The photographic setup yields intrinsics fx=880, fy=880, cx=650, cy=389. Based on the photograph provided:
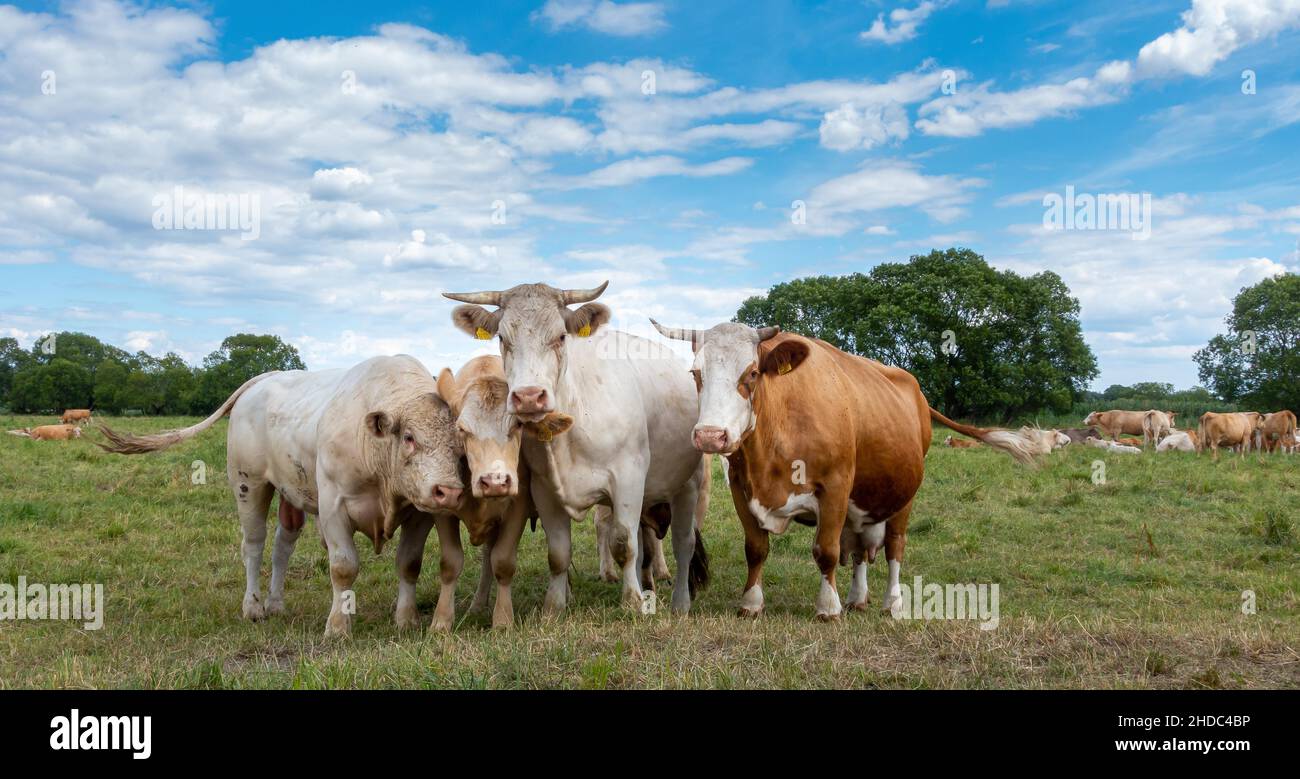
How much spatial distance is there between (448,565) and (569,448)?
1.30 m

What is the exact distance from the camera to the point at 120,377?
65.0 m

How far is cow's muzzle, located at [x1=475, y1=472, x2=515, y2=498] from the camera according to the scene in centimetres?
579

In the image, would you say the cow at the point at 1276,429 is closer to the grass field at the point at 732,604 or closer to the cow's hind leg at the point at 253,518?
the grass field at the point at 732,604

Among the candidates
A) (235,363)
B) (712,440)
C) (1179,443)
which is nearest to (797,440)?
(712,440)

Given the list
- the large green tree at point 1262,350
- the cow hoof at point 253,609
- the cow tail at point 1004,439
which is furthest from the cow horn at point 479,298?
the large green tree at point 1262,350

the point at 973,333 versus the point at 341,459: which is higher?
the point at 973,333

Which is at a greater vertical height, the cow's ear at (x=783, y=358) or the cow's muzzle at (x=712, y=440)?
the cow's ear at (x=783, y=358)

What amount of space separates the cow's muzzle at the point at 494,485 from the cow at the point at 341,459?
436 mm

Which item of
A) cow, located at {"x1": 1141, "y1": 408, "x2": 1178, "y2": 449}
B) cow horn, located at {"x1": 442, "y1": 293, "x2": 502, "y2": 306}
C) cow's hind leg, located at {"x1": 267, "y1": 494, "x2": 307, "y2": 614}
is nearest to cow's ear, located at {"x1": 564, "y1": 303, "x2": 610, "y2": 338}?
cow horn, located at {"x1": 442, "y1": 293, "x2": 502, "y2": 306}

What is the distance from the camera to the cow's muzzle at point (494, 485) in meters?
5.79

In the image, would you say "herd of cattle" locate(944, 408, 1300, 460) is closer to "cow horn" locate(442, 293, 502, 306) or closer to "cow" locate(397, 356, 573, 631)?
"cow" locate(397, 356, 573, 631)

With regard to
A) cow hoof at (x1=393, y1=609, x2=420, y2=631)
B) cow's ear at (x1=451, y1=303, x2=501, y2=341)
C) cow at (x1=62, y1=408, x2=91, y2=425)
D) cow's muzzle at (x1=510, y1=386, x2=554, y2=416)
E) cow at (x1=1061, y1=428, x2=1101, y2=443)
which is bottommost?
cow hoof at (x1=393, y1=609, x2=420, y2=631)

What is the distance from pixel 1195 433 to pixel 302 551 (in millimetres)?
33239

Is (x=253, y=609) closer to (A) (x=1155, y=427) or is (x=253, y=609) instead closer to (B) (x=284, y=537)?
(B) (x=284, y=537)
